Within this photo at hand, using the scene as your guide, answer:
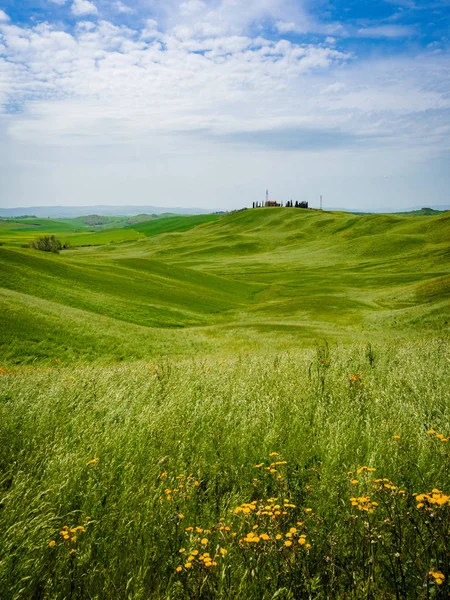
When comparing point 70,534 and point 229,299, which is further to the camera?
point 229,299

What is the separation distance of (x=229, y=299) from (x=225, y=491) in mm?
66922

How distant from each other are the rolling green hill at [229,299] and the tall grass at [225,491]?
2230 centimetres

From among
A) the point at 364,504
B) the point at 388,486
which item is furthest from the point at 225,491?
the point at 388,486

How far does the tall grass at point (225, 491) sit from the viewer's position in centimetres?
345

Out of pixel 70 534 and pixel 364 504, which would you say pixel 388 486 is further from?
pixel 70 534

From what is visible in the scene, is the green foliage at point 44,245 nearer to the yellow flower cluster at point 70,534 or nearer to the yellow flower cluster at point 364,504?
the yellow flower cluster at point 70,534

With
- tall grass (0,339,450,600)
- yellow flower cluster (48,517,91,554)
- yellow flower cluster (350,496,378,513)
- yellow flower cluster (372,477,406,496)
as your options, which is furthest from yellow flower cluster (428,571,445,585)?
yellow flower cluster (48,517,91,554)

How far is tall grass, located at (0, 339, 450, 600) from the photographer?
11.3 feet

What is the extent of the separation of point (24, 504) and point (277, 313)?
2128 inches

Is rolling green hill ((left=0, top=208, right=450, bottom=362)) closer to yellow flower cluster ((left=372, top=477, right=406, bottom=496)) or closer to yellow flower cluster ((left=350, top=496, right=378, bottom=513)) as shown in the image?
yellow flower cluster ((left=372, top=477, right=406, bottom=496))

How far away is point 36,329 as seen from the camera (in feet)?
101

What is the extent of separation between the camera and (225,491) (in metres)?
5.07

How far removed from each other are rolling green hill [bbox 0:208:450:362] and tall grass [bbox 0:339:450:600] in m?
22.3

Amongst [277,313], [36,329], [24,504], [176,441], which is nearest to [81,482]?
[24,504]
